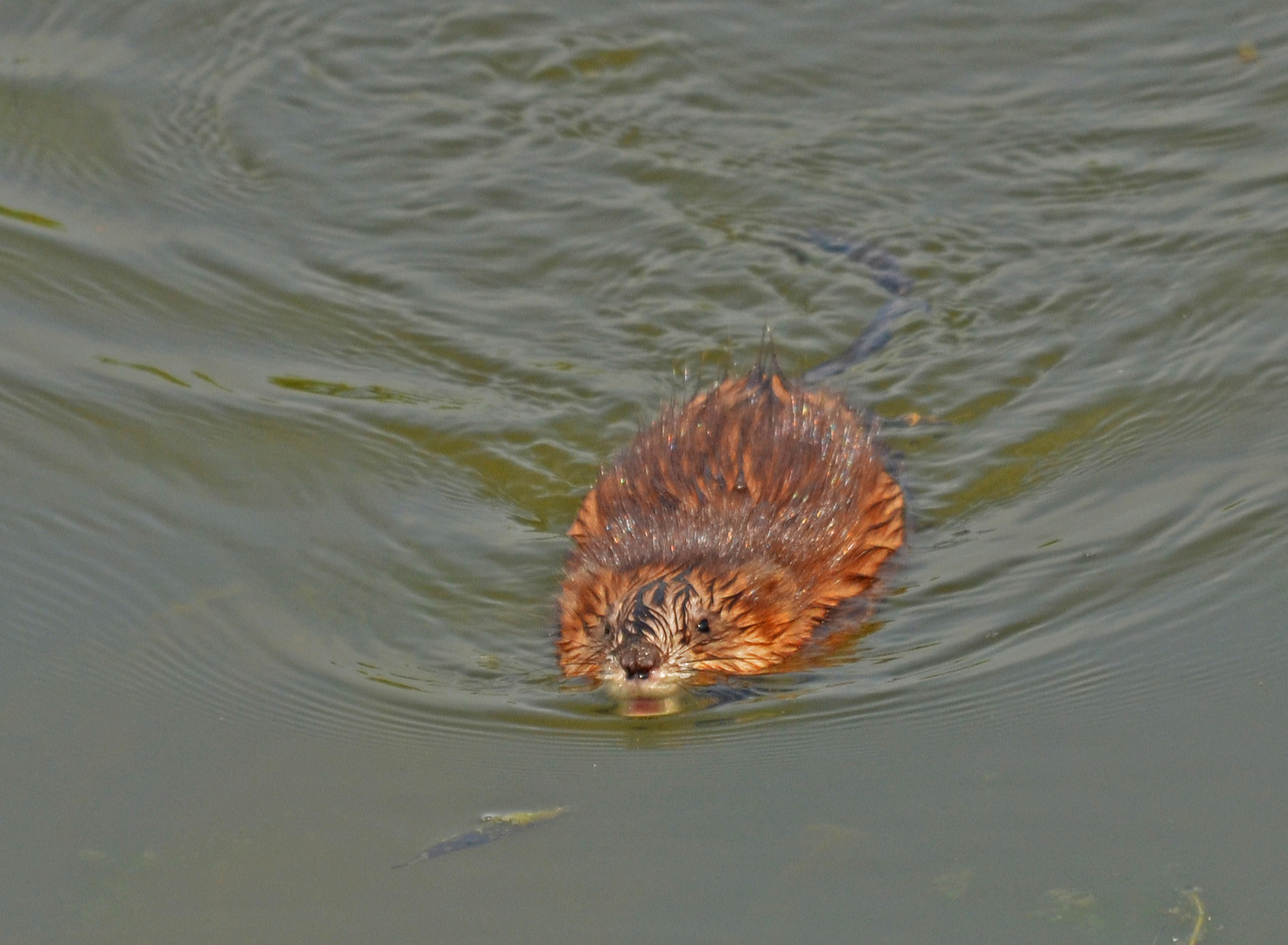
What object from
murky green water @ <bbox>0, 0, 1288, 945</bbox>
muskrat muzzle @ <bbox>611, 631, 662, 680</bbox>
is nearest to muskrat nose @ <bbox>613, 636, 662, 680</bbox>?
muskrat muzzle @ <bbox>611, 631, 662, 680</bbox>

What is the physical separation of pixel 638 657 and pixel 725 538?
2.45 feet

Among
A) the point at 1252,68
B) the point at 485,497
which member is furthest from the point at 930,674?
the point at 1252,68

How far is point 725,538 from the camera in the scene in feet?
19.0

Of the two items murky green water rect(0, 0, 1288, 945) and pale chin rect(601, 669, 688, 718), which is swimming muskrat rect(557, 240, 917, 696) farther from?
murky green water rect(0, 0, 1288, 945)

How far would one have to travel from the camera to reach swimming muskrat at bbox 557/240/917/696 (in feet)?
17.6

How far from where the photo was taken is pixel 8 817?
4.55m

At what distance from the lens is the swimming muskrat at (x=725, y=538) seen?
536 centimetres

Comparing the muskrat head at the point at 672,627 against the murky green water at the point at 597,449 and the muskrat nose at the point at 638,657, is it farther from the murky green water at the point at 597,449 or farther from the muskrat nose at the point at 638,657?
the murky green water at the point at 597,449

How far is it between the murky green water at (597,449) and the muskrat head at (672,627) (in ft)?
0.51

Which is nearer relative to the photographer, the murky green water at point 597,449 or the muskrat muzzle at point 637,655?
the murky green water at point 597,449

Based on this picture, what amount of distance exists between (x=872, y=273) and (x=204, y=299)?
2992 mm

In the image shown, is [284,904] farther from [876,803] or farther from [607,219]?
[607,219]

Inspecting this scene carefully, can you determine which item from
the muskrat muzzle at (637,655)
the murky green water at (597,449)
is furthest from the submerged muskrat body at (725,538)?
the murky green water at (597,449)

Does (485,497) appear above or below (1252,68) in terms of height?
below
